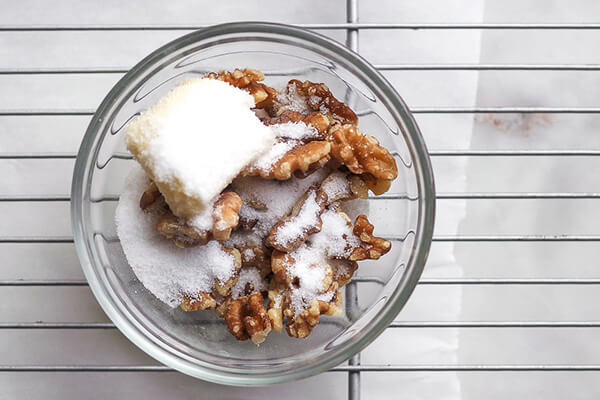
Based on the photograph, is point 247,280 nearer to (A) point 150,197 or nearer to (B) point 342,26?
(A) point 150,197

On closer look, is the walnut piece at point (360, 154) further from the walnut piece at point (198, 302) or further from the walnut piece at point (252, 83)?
the walnut piece at point (198, 302)

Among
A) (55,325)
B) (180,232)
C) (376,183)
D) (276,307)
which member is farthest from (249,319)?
(55,325)

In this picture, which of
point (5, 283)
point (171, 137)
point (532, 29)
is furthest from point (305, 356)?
point (532, 29)

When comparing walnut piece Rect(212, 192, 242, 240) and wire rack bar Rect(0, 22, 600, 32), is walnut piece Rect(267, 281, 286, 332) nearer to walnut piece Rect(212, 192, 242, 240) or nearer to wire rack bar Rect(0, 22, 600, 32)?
walnut piece Rect(212, 192, 242, 240)

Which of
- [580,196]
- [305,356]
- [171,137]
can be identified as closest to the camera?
[171,137]

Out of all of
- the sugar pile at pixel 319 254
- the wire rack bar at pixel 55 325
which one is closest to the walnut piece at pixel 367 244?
the sugar pile at pixel 319 254

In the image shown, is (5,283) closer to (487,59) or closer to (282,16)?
(282,16)

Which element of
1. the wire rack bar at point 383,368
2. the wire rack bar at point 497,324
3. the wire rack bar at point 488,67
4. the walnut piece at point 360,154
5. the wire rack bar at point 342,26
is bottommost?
the wire rack bar at point 383,368
